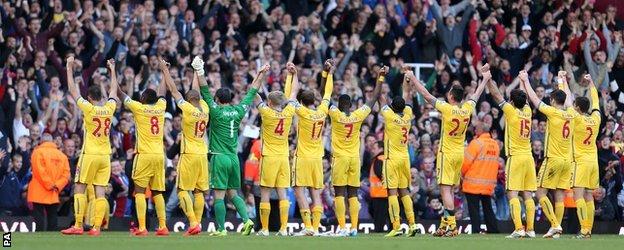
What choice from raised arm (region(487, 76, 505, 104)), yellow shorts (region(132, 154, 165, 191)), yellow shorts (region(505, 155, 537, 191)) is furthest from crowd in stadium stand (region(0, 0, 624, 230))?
raised arm (region(487, 76, 505, 104))

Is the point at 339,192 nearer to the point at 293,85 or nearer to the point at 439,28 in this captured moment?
the point at 293,85

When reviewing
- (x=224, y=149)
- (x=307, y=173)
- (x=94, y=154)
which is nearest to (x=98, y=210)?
(x=94, y=154)

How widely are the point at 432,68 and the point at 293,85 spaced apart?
10.6 metres

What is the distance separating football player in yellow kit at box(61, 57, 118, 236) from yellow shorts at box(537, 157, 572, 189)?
7675 millimetres

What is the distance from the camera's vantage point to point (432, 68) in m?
41.6

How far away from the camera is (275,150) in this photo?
103 feet

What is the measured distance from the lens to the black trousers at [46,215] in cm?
3331

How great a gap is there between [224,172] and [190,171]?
59cm

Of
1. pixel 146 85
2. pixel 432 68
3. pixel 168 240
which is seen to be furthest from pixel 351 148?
pixel 432 68

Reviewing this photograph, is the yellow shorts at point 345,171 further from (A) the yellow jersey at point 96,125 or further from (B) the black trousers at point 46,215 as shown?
(B) the black trousers at point 46,215

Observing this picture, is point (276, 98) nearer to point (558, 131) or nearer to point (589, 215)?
point (558, 131)

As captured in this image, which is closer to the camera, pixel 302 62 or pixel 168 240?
pixel 168 240

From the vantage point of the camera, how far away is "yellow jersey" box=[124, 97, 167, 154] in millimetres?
30562

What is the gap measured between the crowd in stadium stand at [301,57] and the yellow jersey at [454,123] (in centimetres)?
427
